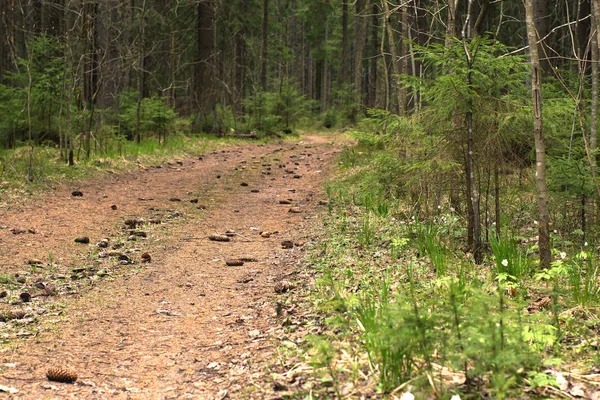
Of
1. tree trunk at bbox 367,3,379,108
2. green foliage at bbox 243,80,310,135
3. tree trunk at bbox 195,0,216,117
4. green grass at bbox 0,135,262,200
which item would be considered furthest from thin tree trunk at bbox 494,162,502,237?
green foliage at bbox 243,80,310,135

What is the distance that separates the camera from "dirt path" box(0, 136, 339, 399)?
343 centimetres

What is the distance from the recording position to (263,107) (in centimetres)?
2419

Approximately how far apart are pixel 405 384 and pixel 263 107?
22114 mm

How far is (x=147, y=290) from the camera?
202 inches

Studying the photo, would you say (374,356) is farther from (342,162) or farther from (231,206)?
(342,162)

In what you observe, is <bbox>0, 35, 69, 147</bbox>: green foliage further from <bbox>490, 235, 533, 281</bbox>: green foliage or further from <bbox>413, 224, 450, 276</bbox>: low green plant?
<bbox>490, 235, 533, 281</bbox>: green foliage

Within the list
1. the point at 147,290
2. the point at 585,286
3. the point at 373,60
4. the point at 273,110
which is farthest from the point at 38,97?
the point at 373,60

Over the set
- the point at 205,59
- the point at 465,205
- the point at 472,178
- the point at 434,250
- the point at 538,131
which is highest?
the point at 205,59

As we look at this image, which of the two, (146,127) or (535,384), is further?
(146,127)

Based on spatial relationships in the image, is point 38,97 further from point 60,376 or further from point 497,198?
point 497,198

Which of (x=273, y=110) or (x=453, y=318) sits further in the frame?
(x=273, y=110)

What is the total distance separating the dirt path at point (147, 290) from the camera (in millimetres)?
3432

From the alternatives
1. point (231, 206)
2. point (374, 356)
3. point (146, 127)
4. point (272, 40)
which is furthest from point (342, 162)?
point (272, 40)

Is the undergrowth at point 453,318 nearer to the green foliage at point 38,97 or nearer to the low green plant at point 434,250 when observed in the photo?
the low green plant at point 434,250
